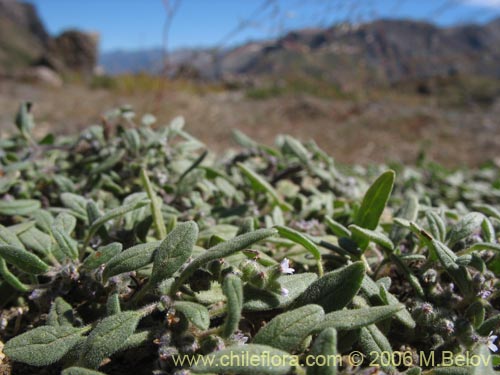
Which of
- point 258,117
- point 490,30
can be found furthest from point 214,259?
point 490,30

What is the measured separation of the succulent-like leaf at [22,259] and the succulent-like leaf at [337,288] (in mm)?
814

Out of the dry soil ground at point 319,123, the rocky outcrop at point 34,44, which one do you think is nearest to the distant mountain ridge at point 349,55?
the dry soil ground at point 319,123

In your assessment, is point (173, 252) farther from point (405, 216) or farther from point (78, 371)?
point (405, 216)

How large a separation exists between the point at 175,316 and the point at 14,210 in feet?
3.19

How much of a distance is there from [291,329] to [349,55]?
35.7 feet

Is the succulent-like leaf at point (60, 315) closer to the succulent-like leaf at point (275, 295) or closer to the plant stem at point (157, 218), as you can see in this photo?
the plant stem at point (157, 218)

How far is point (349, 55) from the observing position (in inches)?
437

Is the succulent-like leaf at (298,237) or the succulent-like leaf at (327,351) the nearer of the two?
the succulent-like leaf at (327,351)

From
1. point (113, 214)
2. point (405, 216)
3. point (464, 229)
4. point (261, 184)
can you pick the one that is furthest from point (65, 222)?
point (464, 229)

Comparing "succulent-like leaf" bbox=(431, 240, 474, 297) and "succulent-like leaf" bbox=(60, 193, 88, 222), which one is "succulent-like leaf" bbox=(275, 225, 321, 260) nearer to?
"succulent-like leaf" bbox=(431, 240, 474, 297)

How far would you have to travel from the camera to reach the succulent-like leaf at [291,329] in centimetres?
112

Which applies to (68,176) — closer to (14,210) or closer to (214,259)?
(14,210)

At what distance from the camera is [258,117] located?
9281 mm

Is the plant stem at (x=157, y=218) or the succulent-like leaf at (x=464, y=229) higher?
the plant stem at (x=157, y=218)
